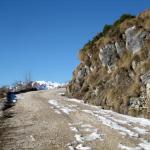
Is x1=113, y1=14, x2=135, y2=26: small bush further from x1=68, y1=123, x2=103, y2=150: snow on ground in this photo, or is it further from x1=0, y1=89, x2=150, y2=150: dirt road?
x1=68, y1=123, x2=103, y2=150: snow on ground

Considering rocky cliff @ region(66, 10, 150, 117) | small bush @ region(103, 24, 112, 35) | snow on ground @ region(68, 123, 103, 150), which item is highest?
small bush @ region(103, 24, 112, 35)

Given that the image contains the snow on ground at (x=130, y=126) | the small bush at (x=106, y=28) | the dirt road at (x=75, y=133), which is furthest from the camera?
the small bush at (x=106, y=28)

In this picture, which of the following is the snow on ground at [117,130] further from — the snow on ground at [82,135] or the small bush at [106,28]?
the small bush at [106,28]

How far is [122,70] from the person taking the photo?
35188mm

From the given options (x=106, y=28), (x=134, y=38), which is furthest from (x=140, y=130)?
(x=106, y=28)

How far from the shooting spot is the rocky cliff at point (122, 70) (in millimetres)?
30000

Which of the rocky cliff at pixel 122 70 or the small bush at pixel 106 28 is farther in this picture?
the small bush at pixel 106 28

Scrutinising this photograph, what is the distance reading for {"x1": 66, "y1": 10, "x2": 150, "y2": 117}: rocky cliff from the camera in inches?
1181

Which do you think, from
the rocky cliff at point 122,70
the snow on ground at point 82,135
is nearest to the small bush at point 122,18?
the rocky cliff at point 122,70

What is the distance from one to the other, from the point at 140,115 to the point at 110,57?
566 inches

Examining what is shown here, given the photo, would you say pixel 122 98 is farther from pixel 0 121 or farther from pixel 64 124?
pixel 0 121

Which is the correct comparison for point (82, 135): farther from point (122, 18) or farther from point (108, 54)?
point (122, 18)

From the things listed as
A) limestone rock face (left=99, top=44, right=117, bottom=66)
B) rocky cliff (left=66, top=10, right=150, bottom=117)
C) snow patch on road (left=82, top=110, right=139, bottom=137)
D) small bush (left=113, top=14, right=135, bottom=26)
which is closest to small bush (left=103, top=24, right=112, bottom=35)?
rocky cliff (left=66, top=10, right=150, bottom=117)

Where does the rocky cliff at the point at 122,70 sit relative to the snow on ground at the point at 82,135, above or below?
above
